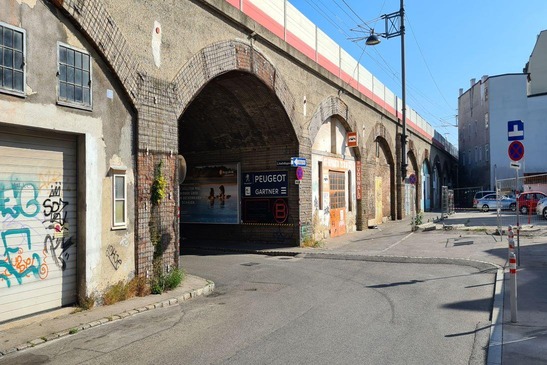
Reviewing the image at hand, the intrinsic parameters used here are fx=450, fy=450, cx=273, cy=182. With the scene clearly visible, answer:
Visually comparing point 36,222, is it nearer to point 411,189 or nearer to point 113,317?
point 113,317

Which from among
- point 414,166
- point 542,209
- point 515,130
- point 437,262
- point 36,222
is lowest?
point 437,262

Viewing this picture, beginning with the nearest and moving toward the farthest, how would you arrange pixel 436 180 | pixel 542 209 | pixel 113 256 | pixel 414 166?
pixel 113 256, pixel 542 209, pixel 414 166, pixel 436 180

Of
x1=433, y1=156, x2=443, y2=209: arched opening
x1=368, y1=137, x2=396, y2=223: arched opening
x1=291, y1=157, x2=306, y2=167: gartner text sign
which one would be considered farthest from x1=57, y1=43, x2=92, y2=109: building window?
x1=433, y1=156, x2=443, y2=209: arched opening

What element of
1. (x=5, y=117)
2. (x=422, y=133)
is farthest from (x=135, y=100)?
(x=422, y=133)

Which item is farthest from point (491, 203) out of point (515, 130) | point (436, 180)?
point (515, 130)

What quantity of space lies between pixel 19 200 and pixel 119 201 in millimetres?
1896

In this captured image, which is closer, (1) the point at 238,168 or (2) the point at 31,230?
(2) the point at 31,230

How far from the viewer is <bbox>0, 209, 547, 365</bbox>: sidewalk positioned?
5.88 metres

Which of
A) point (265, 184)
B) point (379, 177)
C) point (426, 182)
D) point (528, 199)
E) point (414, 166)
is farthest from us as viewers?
point (426, 182)

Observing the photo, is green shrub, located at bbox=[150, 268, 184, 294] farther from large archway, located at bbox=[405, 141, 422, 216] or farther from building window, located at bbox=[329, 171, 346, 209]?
large archway, located at bbox=[405, 141, 422, 216]

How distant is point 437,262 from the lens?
1271 cm

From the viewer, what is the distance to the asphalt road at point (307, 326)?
546 cm

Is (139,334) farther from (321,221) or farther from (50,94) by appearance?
(321,221)

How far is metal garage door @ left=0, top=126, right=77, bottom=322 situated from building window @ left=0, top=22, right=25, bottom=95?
694 mm
